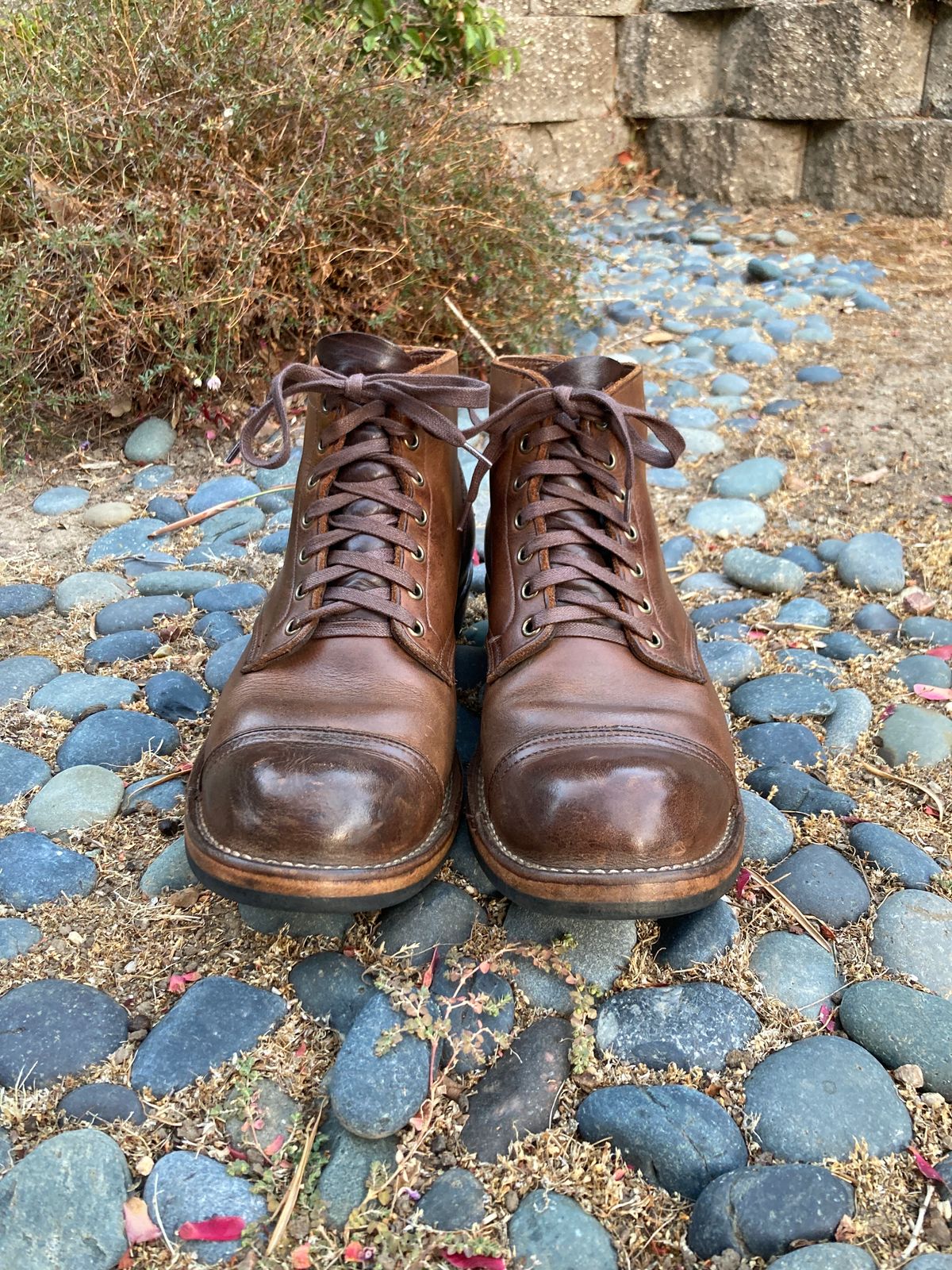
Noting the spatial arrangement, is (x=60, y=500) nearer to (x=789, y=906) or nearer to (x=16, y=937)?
(x=16, y=937)

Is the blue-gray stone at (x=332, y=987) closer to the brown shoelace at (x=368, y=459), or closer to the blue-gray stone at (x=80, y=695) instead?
the brown shoelace at (x=368, y=459)

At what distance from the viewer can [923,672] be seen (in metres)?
2.20

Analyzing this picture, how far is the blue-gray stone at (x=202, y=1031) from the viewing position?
1349 mm

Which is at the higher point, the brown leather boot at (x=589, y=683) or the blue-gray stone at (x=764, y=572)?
the brown leather boot at (x=589, y=683)

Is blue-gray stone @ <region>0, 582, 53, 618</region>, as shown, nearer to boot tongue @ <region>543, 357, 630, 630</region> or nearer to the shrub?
the shrub

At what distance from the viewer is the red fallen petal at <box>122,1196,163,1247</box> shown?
1.18 m

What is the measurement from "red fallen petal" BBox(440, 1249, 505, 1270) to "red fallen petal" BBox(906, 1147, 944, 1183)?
53 centimetres

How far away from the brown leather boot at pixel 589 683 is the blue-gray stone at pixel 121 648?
2.96 ft

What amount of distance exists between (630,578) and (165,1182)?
113 cm

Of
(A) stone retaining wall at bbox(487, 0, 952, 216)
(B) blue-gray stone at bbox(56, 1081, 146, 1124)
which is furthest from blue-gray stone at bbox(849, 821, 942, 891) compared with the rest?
(A) stone retaining wall at bbox(487, 0, 952, 216)

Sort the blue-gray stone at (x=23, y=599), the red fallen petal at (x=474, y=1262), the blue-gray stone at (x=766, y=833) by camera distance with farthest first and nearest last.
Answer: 1. the blue-gray stone at (x=23, y=599)
2. the blue-gray stone at (x=766, y=833)
3. the red fallen petal at (x=474, y=1262)

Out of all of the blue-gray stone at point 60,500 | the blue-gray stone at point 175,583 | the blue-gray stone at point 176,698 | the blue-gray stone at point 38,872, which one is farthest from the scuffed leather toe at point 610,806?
the blue-gray stone at point 60,500

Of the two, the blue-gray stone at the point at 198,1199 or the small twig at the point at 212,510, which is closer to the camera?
the blue-gray stone at the point at 198,1199

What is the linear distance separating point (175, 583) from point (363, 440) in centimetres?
105
